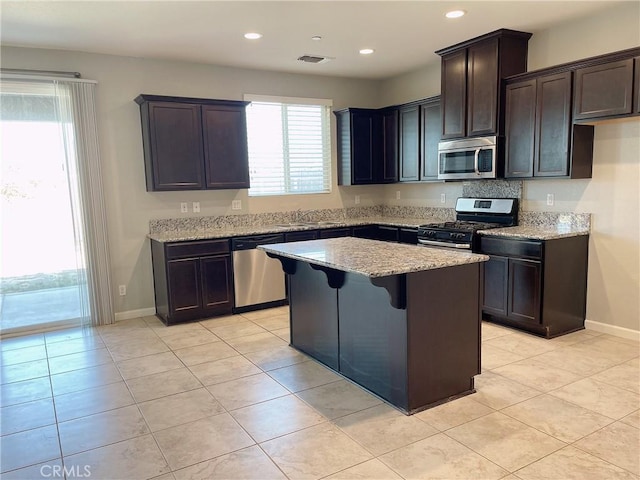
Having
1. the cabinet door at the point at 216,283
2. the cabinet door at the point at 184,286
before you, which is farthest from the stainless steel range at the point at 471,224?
the cabinet door at the point at 184,286

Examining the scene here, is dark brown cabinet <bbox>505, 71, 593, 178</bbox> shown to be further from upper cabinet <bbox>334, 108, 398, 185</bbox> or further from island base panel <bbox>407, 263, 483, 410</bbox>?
upper cabinet <bbox>334, 108, 398, 185</bbox>

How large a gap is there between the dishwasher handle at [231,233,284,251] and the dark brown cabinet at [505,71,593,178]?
8.02ft

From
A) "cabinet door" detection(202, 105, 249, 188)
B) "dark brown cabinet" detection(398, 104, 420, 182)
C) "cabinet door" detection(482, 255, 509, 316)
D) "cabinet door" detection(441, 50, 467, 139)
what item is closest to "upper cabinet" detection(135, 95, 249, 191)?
"cabinet door" detection(202, 105, 249, 188)

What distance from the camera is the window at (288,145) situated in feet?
18.6

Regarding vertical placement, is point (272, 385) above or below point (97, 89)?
below

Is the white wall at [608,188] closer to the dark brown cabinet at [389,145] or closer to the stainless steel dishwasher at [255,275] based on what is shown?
the dark brown cabinet at [389,145]

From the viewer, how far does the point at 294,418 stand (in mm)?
2768

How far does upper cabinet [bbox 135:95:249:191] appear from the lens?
4738 mm

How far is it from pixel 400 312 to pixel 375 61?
358 cm

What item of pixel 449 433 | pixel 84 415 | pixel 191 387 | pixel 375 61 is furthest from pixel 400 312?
pixel 375 61

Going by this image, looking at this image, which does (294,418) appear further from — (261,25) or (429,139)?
(429,139)

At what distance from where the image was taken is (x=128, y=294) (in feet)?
16.5

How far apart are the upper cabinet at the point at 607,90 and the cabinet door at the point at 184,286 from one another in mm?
3736

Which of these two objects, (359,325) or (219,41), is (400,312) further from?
(219,41)
